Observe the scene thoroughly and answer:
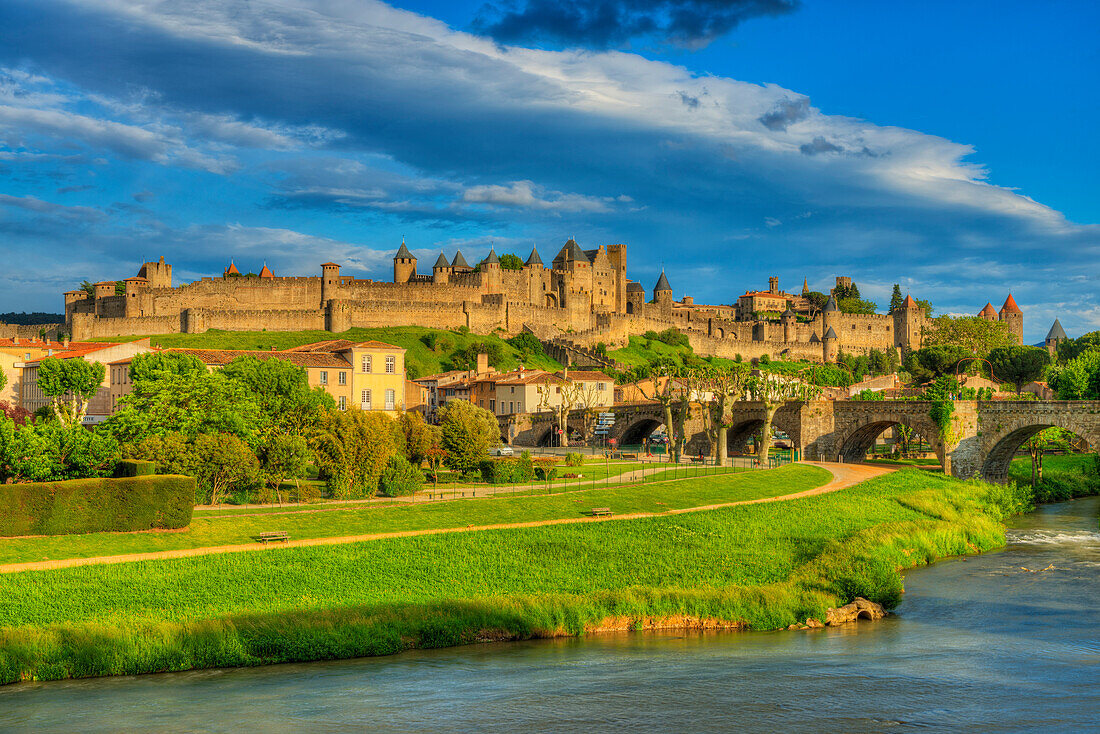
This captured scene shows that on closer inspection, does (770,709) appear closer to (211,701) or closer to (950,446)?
(211,701)

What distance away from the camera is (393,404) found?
68750 mm

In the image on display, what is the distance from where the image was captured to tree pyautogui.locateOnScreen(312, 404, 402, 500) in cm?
3878

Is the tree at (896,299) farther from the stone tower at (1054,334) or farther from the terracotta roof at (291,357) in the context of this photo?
the terracotta roof at (291,357)

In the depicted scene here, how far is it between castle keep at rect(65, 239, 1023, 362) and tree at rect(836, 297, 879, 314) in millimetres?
8366

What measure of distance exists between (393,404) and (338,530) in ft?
126

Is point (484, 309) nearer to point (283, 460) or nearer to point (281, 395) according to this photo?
point (281, 395)

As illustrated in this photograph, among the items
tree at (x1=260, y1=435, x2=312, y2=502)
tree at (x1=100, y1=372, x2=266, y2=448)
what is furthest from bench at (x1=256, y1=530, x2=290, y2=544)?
tree at (x1=100, y1=372, x2=266, y2=448)

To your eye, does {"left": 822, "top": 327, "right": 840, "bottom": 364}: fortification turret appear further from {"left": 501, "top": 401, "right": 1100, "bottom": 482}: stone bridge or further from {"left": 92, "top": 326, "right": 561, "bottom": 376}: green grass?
{"left": 501, "top": 401, "right": 1100, "bottom": 482}: stone bridge

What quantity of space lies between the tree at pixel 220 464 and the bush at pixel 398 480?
539cm

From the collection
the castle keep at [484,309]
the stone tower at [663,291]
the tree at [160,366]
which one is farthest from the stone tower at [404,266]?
the tree at [160,366]

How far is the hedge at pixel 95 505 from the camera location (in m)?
27.3

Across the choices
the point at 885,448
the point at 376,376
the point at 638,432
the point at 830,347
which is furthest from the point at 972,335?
the point at 376,376

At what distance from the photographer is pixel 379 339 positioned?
384 ft

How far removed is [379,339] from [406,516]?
280 ft
